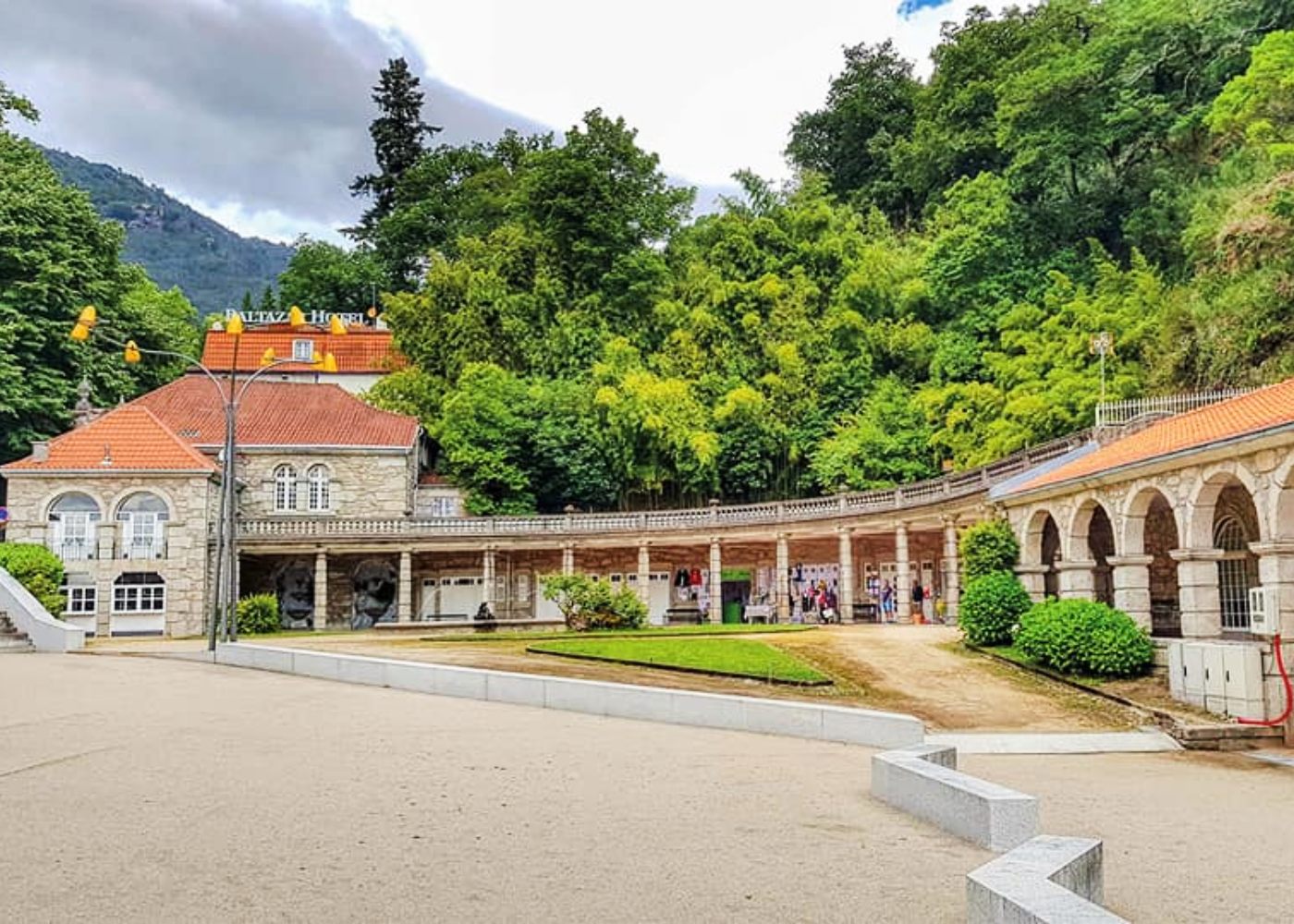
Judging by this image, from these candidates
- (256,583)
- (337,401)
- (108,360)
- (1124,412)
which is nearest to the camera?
(1124,412)

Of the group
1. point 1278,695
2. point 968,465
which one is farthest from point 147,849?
point 968,465

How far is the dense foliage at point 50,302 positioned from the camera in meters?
44.5

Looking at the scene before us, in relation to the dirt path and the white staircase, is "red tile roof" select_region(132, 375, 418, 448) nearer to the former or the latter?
the white staircase

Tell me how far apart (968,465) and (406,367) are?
83.2ft

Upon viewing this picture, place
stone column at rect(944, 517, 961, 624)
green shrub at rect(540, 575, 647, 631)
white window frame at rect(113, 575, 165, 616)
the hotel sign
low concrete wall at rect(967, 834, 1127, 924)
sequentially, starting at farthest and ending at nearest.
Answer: the hotel sign → white window frame at rect(113, 575, 165, 616) → stone column at rect(944, 517, 961, 624) → green shrub at rect(540, 575, 647, 631) → low concrete wall at rect(967, 834, 1127, 924)

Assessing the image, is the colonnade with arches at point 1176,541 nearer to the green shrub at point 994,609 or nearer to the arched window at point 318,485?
the green shrub at point 994,609

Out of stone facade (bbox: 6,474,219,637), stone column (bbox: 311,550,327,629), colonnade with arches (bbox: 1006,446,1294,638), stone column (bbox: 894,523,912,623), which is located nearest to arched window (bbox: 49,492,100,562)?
stone facade (bbox: 6,474,219,637)

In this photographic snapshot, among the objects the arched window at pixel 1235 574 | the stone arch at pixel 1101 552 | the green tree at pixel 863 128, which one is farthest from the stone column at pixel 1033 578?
the green tree at pixel 863 128

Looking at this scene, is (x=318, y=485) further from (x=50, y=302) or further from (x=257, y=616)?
(x=50, y=302)

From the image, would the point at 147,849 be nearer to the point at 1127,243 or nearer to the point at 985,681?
the point at 985,681

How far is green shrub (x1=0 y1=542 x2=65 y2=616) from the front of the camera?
32594 millimetres

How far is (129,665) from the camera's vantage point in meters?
21.8

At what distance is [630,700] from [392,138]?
68.9m

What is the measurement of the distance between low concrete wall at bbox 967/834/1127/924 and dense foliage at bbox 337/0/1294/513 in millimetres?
27034
